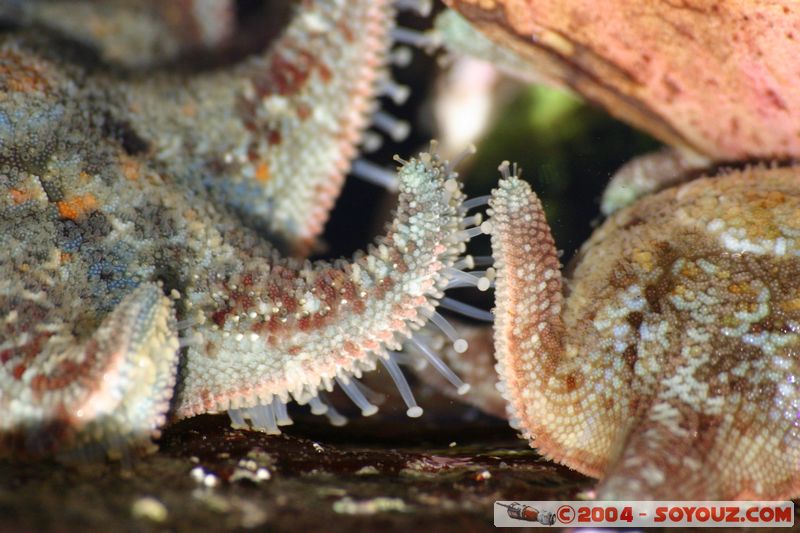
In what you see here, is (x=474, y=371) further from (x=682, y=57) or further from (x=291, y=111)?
(x=682, y=57)

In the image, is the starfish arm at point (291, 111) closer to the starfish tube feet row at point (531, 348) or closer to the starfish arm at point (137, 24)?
the starfish arm at point (137, 24)

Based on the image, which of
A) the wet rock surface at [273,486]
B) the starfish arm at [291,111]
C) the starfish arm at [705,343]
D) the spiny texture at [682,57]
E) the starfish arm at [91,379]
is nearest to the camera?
the wet rock surface at [273,486]

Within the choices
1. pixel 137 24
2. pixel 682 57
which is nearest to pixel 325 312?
pixel 682 57

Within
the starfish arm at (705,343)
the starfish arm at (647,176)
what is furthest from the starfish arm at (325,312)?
the starfish arm at (647,176)

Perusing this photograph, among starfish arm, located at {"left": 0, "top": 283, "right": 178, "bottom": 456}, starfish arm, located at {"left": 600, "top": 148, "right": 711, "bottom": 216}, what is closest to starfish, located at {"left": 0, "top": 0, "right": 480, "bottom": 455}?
starfish arm, located at {"left": 0, "top": 283, "right": 178, "bottom": 456}

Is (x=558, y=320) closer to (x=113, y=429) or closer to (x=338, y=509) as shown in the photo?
(x=338, y=509)

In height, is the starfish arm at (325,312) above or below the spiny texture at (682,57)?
below
